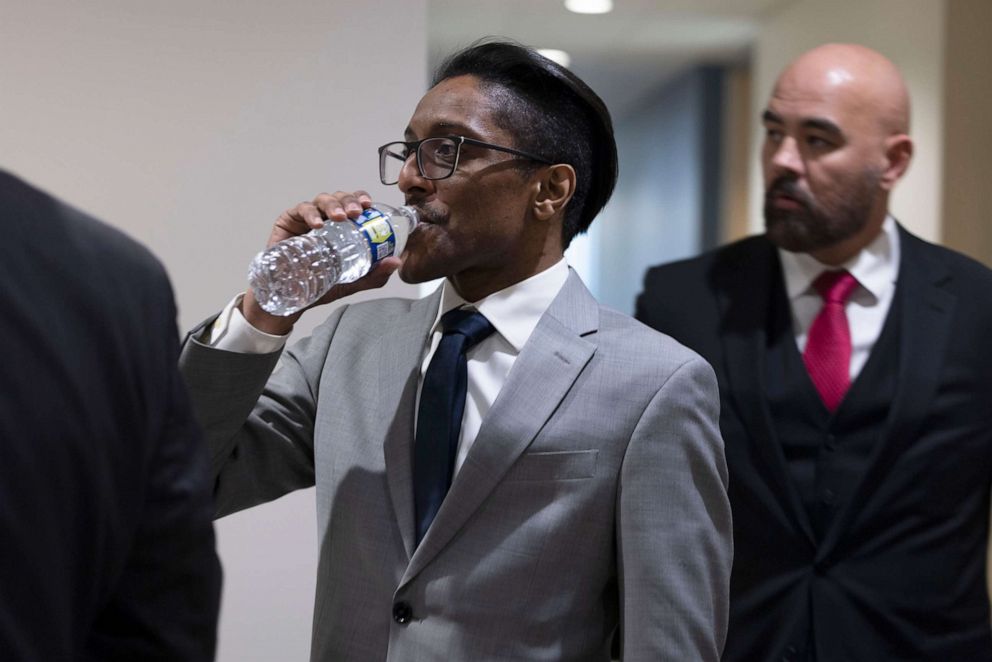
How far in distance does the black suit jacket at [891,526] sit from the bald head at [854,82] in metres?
0.38

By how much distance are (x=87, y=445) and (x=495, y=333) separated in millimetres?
856

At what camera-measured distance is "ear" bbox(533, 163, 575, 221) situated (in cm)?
162

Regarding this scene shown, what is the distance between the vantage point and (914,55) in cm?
402

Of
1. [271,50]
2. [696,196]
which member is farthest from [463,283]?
[696,196]

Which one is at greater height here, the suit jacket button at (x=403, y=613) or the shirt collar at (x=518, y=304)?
the shirt collar at (x=518, y=304)

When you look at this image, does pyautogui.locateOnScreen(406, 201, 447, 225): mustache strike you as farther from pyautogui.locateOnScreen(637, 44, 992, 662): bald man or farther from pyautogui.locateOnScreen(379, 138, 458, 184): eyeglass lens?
pyautogui.locateOnScreen(637, 44, 992, 662): bald man

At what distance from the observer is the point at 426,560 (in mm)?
1433

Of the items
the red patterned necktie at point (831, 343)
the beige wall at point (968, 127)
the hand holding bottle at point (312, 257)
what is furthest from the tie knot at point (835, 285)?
the beige wall at point (968, 127)

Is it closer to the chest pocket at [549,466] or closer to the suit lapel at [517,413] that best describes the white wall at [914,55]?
the suit lapel at [517,413]

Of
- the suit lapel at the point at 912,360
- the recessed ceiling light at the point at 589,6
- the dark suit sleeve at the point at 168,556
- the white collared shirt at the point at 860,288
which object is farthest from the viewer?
the recessed ceiling light at the point at 589,6

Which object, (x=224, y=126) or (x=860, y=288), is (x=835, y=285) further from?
(x=224, y=126)

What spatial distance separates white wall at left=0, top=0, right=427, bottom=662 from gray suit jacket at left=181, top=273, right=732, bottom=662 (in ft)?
2.04

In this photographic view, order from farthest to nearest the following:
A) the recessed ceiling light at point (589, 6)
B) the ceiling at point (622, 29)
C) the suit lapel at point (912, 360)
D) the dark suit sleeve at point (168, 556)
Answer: the ceiling at point (622, 29)
the recessed ceiling light at point (589, 6)
the suit lapel at point (912, 360)
the dark suit sleeve at point (168, 556)

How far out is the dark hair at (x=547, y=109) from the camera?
1.60 meters
